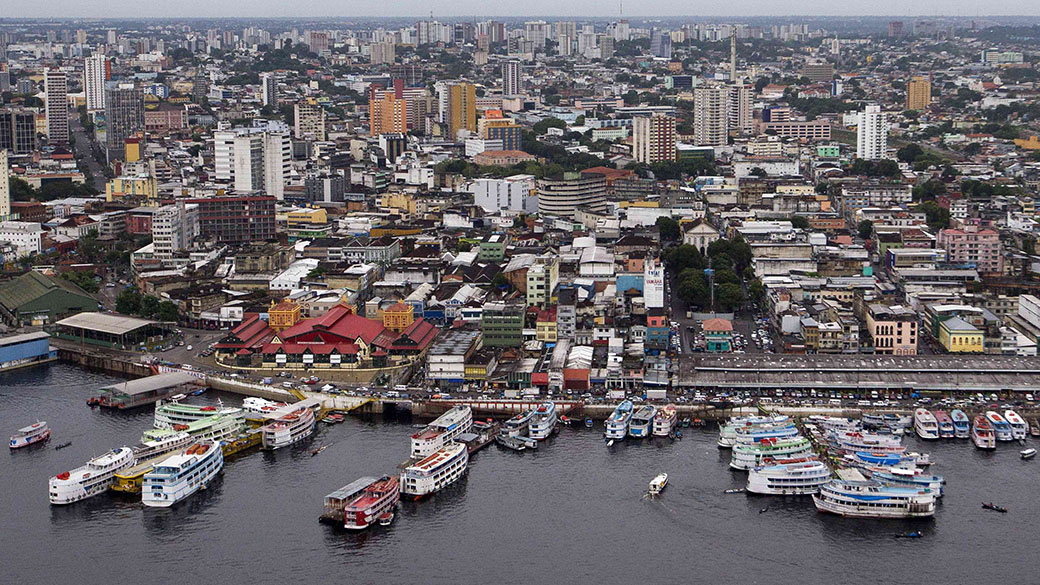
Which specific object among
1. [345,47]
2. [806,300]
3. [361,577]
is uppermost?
[345,47]

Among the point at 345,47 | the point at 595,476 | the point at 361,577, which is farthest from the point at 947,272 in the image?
the point at 345,47

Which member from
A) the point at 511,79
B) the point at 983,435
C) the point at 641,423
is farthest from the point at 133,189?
the point at 511,79

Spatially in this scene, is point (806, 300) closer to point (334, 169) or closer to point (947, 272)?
point (947, 272)

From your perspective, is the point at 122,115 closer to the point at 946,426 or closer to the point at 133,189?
the point at 133,189

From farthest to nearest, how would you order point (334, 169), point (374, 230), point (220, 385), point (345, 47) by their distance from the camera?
point (345, 47) < point (334, 169) < point (374, 230) < point (220, 385)

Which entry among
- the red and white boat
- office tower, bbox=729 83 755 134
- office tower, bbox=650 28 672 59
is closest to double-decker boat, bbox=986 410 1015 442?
the red and white boat

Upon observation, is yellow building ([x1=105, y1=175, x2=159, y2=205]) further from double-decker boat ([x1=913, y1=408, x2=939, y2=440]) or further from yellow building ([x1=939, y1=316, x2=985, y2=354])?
double-decker boat ([x1=913, y1=408, x2=939, y2=440])
